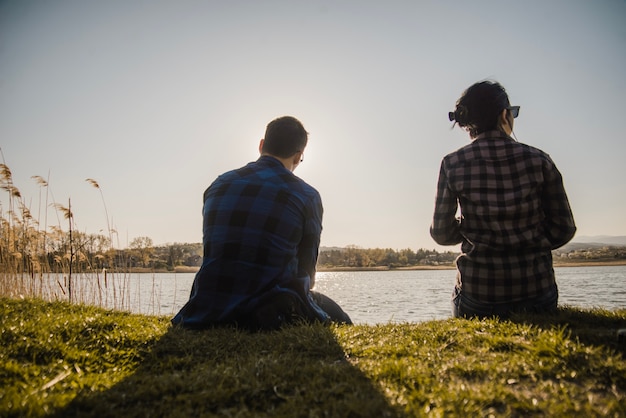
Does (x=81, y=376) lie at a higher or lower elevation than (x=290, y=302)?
lower

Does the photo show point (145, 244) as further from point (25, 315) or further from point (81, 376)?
point (81, 376)

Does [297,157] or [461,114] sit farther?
[297,157]

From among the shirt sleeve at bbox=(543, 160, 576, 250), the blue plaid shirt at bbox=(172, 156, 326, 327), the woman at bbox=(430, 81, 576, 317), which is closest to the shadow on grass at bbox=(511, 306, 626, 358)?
the woman at bbox=(430, 81, 576, 317)

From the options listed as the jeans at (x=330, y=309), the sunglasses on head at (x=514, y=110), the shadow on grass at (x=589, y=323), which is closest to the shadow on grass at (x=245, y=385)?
the jeans at (x=330, y=309)

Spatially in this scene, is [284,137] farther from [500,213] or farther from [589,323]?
[589,323]

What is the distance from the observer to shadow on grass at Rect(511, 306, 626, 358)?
2.00m

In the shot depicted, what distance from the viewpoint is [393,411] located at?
1370 mm

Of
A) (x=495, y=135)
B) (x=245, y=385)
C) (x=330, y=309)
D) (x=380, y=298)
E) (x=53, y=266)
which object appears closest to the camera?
(x=245, y=385)

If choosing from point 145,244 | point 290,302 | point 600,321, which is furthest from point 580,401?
point 145,244

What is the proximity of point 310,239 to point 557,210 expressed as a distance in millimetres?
1844

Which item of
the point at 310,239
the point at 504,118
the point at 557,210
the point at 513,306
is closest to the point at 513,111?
the point at 504,118

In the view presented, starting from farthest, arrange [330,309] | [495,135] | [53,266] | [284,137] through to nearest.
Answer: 1. [53,266]
2. [330,309]
3. [284,137]
4. [495,135]

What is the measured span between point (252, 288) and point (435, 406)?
60.2 inches

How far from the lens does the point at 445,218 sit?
111 inches
